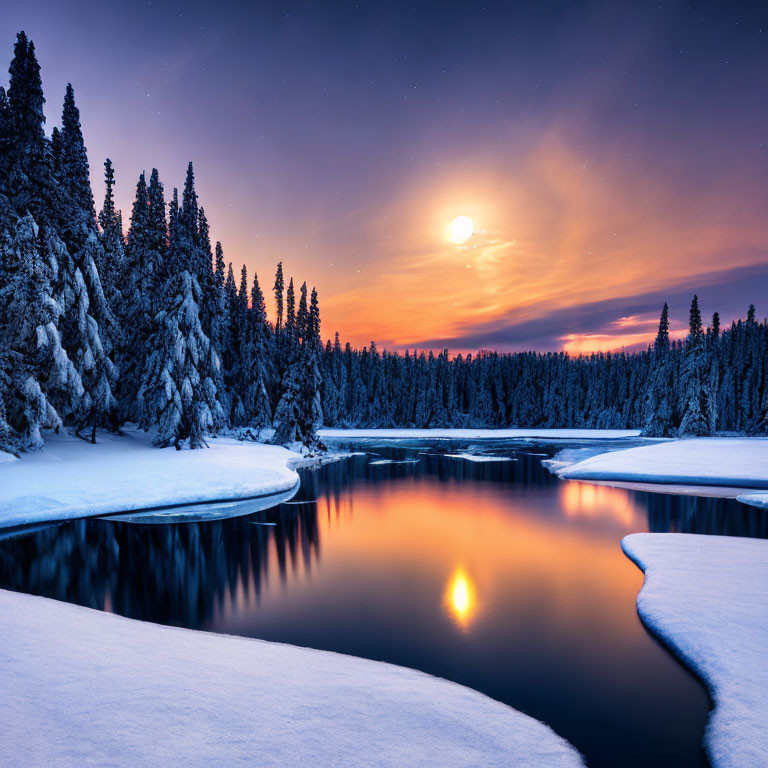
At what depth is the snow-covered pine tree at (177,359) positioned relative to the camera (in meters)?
29.1

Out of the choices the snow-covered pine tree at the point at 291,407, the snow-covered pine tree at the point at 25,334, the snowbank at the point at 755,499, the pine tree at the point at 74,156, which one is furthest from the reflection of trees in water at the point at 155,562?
the snow-covered pine tree at the point at 291,407

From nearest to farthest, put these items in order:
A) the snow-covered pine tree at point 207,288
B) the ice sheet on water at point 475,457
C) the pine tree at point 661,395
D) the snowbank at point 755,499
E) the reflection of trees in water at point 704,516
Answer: the reflection of trees in water at point 704,516
the snowbank at point 755,499
the snow-covered pine tree at point 207,288
the ice sheet on water at point 475,457
the pine tree at point 661,395

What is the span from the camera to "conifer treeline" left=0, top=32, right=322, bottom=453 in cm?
2052

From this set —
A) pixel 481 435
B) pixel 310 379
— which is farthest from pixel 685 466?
pixel 481 435

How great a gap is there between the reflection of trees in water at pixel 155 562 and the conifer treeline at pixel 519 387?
80.6 meters

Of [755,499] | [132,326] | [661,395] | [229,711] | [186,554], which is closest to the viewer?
[229,711]

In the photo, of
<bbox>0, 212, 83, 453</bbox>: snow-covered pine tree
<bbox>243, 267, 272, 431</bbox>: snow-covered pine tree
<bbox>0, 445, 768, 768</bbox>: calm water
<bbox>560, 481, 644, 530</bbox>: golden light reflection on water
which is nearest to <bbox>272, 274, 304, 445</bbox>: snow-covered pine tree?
<bbox>243, 267, 272, 431</bbox>: snow-covered pine tree

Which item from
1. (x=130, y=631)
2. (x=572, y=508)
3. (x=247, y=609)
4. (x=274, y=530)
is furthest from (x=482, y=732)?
(x=572, y=508)

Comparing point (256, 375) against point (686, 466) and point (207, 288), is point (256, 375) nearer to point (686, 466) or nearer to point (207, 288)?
point (207, 288)

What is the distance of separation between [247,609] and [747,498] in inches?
977

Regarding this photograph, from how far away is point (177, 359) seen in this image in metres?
29.1

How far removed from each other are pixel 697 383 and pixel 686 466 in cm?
3384

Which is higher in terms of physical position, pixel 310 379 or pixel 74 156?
pixel 74 156

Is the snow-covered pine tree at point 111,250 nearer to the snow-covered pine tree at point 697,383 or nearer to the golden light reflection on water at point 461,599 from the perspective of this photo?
the golden light reflection on water at point 461,599
